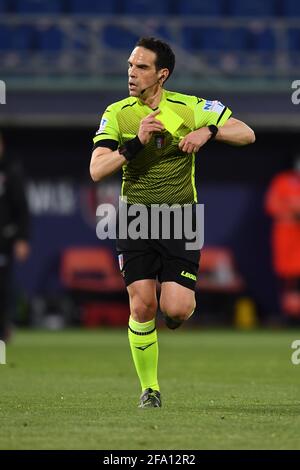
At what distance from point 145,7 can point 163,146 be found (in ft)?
47.0

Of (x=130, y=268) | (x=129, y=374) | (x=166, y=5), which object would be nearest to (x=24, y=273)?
(x=166, y=5)

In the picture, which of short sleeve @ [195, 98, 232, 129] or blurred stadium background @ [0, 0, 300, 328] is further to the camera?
blurred stadium background @ [0, 0, 300, 328]

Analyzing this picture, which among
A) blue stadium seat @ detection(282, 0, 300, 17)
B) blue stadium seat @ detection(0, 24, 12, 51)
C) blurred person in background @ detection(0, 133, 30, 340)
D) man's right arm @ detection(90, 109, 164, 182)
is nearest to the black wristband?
man's right arm @ detection(90, 109, 164, 182)

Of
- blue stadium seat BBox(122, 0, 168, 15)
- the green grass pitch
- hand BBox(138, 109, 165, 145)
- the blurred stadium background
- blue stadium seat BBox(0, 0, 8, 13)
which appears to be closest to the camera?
the green grass pitch

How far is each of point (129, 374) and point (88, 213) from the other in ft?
30.8

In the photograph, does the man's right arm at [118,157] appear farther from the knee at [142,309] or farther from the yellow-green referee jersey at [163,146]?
the knee at [142,309]

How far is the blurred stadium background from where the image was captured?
18656 mm

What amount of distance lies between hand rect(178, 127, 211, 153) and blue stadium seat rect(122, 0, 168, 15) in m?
14.3

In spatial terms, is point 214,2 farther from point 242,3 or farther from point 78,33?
point 78,33

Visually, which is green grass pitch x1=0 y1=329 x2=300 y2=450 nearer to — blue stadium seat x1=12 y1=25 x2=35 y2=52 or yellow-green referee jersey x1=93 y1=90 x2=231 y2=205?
yellow-green referee jersey x1=93 y1=90 x2=231 y2=205

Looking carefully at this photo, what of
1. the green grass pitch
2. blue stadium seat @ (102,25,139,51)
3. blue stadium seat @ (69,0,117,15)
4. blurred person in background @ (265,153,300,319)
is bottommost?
the green grass pitch

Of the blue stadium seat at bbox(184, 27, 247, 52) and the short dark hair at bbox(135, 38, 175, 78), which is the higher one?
the blue stadium seat at bbox(184, 27, 247, 52)

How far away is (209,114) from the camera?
7.37 meters

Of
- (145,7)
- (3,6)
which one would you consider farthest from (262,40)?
(3,6)
